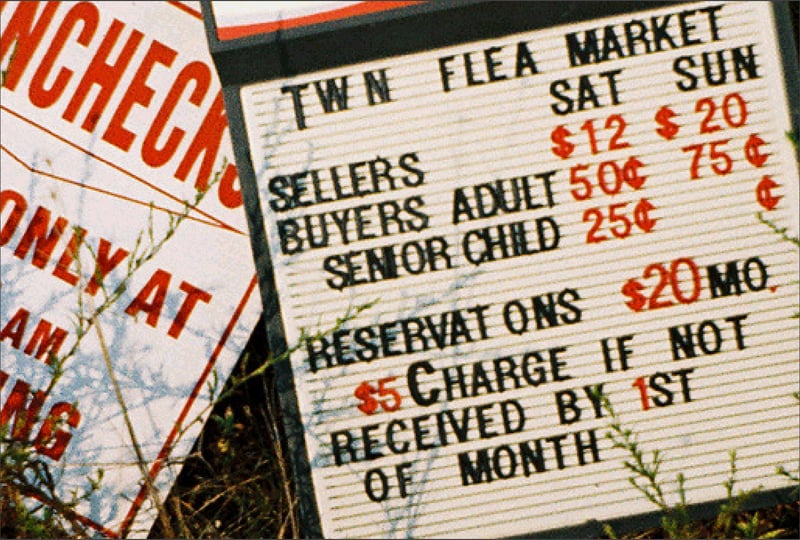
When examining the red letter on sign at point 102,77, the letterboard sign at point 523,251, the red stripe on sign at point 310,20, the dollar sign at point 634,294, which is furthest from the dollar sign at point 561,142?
the red letter on sign at point 102,77

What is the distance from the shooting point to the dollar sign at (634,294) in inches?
90.1

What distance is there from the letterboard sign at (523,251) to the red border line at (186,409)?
0.30 m

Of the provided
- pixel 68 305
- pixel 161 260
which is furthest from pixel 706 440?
pixel 68 305

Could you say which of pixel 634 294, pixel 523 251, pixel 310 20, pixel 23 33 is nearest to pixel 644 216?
pixel 634 294

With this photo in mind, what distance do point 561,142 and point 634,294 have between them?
414mm

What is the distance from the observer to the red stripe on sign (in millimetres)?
2225

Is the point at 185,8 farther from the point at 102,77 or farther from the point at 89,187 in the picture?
the point at 89,187

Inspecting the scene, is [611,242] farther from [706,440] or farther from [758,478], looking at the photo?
[758,478]

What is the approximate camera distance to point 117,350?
2.59 meters

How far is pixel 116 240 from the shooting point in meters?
2.61

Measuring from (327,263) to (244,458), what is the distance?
0.85 meters

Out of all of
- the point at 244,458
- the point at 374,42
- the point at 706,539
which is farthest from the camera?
the point at 244,458

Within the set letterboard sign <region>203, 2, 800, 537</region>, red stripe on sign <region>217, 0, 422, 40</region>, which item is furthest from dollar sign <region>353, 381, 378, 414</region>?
red stripe on sign <region>217, 0, 422, 40</region>

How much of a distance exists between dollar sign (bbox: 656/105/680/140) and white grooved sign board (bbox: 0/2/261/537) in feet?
3.76
